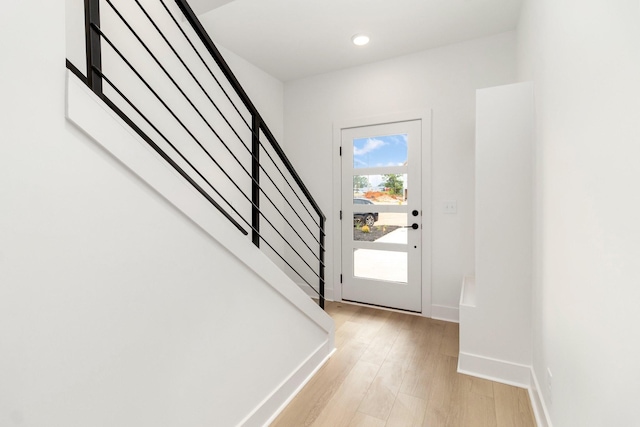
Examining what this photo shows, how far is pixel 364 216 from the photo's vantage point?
134 inches

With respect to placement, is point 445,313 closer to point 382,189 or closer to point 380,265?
point 380,265

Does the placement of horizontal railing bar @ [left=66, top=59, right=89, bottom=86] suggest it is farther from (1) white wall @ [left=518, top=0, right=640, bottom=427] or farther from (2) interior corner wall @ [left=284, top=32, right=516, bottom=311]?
(2) interior corner wall @ [left=284, top=32, right=516, bottom=311]

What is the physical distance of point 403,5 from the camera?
2.37m

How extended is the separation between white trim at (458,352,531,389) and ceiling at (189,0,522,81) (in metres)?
2.63

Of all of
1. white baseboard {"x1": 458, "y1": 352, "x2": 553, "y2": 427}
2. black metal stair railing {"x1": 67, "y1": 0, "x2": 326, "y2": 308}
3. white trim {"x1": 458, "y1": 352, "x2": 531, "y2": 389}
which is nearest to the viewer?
black metal stair railing {"x1": 67, "y1": 0, "x2": 326, "y2": 308}

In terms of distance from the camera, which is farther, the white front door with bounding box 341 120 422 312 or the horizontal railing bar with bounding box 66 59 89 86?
the white front door with bounding box 341 120 422 312

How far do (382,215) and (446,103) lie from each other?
128 cm

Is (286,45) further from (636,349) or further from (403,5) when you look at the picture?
(636,349)

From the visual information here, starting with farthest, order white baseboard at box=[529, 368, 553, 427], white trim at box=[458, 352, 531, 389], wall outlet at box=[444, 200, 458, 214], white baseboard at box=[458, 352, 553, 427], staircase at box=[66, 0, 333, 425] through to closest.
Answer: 1. wall outlet at box=[444, 200, 458, 214]
2. white trim at box=[458, 352, 531, 389]
3. white baseboard at box=[458, 352, 553, 427]
4. white baseboard at box=[529, 368, 553, 427]
5. staircase at box=[66, 0, 333, 425]

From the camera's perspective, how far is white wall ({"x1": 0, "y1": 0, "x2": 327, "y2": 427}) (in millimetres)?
735

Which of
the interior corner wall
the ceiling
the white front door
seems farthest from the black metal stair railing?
the interior corner wall

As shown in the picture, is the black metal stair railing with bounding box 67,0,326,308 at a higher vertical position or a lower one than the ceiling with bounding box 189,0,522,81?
lower

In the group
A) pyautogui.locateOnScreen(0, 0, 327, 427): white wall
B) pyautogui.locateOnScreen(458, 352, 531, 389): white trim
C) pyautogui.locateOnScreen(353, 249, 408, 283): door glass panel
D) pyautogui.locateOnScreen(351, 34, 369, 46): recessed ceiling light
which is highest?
pyautogui.locateOnScreen(351, 34, 369, 46): recessed ceiling light

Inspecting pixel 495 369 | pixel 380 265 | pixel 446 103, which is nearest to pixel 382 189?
pixel 380 265
